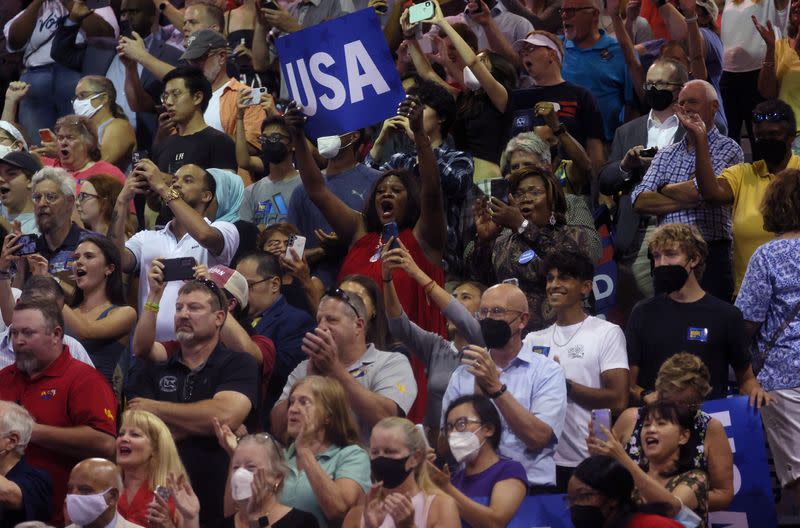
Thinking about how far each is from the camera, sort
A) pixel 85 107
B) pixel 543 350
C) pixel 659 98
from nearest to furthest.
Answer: pixel 543 350
pixel 659 98
pixel 85 107

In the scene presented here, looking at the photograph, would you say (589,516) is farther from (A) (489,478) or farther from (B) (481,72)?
(B) (481,72)

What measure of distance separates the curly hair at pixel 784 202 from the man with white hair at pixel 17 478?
3504mm

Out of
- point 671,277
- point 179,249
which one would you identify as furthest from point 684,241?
point 179,249

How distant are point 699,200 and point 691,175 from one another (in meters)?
0.18

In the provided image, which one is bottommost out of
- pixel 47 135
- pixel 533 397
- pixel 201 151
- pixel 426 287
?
pixel 47 135

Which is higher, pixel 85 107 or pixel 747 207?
pixel 747 207

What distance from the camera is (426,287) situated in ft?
23.2

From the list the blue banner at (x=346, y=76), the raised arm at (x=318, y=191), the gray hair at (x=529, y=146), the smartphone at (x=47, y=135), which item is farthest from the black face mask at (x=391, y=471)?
the smartphone at (x=47, y=135)

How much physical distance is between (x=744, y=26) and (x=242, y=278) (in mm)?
4443

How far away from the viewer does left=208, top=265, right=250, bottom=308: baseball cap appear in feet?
25.0

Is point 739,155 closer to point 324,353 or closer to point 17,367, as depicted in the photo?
point 324,353

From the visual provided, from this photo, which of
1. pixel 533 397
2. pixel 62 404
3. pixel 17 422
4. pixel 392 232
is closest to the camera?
pixel 17 422

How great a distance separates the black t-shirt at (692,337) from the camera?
7.11 m

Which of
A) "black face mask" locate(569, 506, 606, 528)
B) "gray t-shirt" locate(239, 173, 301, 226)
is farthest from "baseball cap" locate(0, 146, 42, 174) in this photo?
"black face mask" locate(569, 506, 606, 528)
